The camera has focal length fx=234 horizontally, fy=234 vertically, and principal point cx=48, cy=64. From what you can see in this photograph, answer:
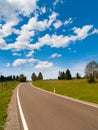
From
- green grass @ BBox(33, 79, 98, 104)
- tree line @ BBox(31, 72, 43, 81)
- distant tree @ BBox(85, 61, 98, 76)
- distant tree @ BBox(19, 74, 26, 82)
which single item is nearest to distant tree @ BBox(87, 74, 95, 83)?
green grass @ BBox(33, 79, 98, 104)

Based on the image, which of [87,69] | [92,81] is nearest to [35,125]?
[92,81]

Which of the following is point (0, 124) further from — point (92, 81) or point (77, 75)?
point (77, 75)

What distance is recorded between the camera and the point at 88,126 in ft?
28.6

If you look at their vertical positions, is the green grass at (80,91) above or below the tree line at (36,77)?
below

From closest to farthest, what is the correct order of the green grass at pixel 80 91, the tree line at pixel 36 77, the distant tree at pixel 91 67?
1. the green grass at pixel 80 91
2. the distant tree at pixel 91 67
3. the tree line at pixel 36 77

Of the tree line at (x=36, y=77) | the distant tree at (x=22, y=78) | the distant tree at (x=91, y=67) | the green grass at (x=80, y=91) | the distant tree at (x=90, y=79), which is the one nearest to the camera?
the green grass at (x=80, y=91)

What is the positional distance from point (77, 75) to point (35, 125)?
144 meters

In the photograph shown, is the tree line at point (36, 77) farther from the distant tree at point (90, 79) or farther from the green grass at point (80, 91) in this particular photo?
the green grass at point (80, 91)

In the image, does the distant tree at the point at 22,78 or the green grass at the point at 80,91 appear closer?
the green grass at the point at 80,91

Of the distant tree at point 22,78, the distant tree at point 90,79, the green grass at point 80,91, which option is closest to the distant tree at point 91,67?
the distant tree at point 90,79

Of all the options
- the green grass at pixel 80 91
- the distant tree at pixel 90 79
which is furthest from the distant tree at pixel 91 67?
the green grass at pixel 80 91

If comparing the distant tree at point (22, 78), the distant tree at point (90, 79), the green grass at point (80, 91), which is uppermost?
the distant tree at point (22, 78)

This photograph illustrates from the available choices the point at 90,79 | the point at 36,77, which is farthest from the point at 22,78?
the point at 90,79

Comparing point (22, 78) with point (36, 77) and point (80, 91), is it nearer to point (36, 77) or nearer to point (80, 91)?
point (36, 77)
